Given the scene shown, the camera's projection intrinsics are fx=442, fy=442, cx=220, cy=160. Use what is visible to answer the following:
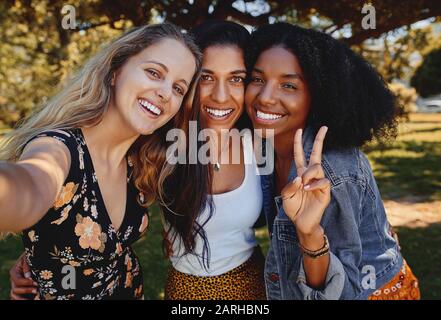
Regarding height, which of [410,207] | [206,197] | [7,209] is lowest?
[410,207]

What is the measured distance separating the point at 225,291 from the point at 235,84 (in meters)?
1.08

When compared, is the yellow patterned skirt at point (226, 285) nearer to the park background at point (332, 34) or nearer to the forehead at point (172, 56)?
the forehead at point (172, 56)

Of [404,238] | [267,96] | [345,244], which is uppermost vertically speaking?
[267,96]

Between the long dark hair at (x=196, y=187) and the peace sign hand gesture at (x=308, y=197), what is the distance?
0.53 meters

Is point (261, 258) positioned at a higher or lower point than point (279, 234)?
lower

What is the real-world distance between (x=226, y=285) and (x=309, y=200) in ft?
2.27

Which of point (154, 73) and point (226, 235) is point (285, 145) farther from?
point (154, 73)

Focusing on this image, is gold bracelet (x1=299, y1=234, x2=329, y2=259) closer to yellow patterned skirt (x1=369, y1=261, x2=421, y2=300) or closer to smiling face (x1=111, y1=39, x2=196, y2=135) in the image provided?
yellow patterned skirt (x1=369, y1=261, x2=421, y2=300)

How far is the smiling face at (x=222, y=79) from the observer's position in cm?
236

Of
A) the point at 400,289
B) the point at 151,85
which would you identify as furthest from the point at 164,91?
the point at 400,289

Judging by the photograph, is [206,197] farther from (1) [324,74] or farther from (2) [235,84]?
(1) [324,74]

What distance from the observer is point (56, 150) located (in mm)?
1666

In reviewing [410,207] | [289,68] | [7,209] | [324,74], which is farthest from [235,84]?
[410,207]

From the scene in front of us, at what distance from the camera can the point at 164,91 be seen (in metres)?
2.02
